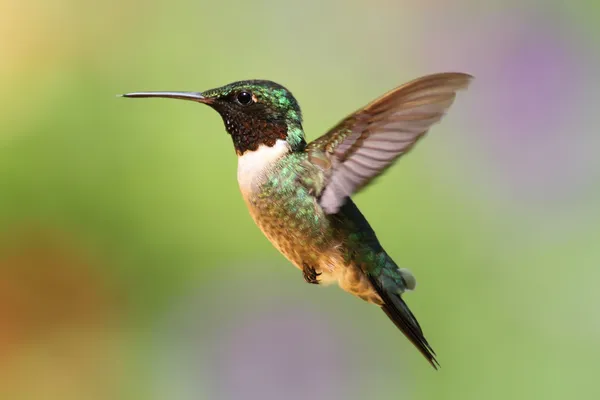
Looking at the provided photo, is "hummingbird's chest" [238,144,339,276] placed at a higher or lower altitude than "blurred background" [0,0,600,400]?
higher

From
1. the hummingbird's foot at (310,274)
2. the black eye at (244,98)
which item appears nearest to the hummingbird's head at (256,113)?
the black eye at (244,98)

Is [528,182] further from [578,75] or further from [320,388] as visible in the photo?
[320,388]

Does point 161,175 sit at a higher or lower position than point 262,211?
lower

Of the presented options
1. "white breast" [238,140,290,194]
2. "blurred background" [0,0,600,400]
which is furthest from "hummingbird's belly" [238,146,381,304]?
"blurred background" [0,0,600,400]

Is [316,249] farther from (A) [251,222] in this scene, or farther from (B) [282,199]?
(A) [251,222]

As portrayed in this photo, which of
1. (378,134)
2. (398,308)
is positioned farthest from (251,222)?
(378,134)

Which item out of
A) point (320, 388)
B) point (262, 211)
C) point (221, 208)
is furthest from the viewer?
point (221, 208)

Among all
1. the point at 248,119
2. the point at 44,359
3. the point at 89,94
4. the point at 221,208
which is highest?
the point at 248,119

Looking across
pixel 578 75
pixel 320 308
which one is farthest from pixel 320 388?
pixel 578 75

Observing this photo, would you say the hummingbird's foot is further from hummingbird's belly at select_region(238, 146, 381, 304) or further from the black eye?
the black eye
